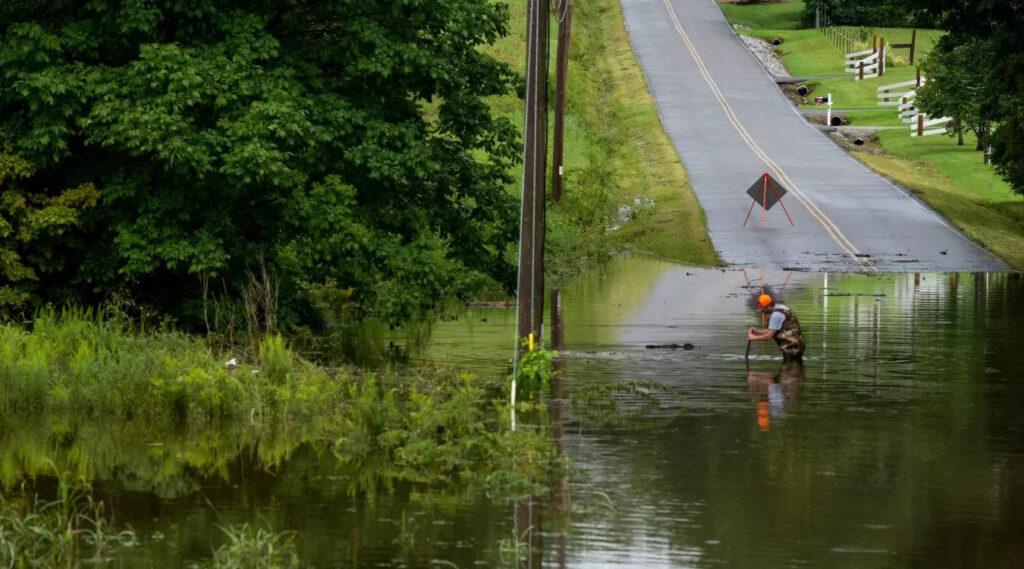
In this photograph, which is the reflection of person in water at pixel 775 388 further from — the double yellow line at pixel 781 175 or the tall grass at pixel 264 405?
the double yellow line at pixel 781 175

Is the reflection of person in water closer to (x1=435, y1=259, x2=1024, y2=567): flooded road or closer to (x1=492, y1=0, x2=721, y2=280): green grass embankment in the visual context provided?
(x1=435, y1=259, x2=1024, y2=567): flooded road

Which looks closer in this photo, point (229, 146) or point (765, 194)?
point (229, 146)

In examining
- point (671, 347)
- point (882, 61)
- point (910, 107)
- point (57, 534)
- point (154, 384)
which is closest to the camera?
point (57, 534)

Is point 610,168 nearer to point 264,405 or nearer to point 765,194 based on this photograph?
point 765,194

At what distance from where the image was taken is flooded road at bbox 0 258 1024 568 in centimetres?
1116

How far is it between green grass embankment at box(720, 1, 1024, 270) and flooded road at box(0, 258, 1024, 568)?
78.7 feet

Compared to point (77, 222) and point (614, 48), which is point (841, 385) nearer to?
point (77, 222)

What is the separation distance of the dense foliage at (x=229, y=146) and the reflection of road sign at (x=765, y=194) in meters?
23.0

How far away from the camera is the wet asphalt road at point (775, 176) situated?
44062 millimetres

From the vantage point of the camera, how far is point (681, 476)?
1388 centimetres

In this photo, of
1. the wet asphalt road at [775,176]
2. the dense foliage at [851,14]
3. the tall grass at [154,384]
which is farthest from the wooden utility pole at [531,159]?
the dense foliage at [851,14]

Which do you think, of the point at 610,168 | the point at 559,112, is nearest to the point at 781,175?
the point at 610,168

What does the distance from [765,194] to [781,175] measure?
29.5ft

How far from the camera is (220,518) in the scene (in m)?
12.0
